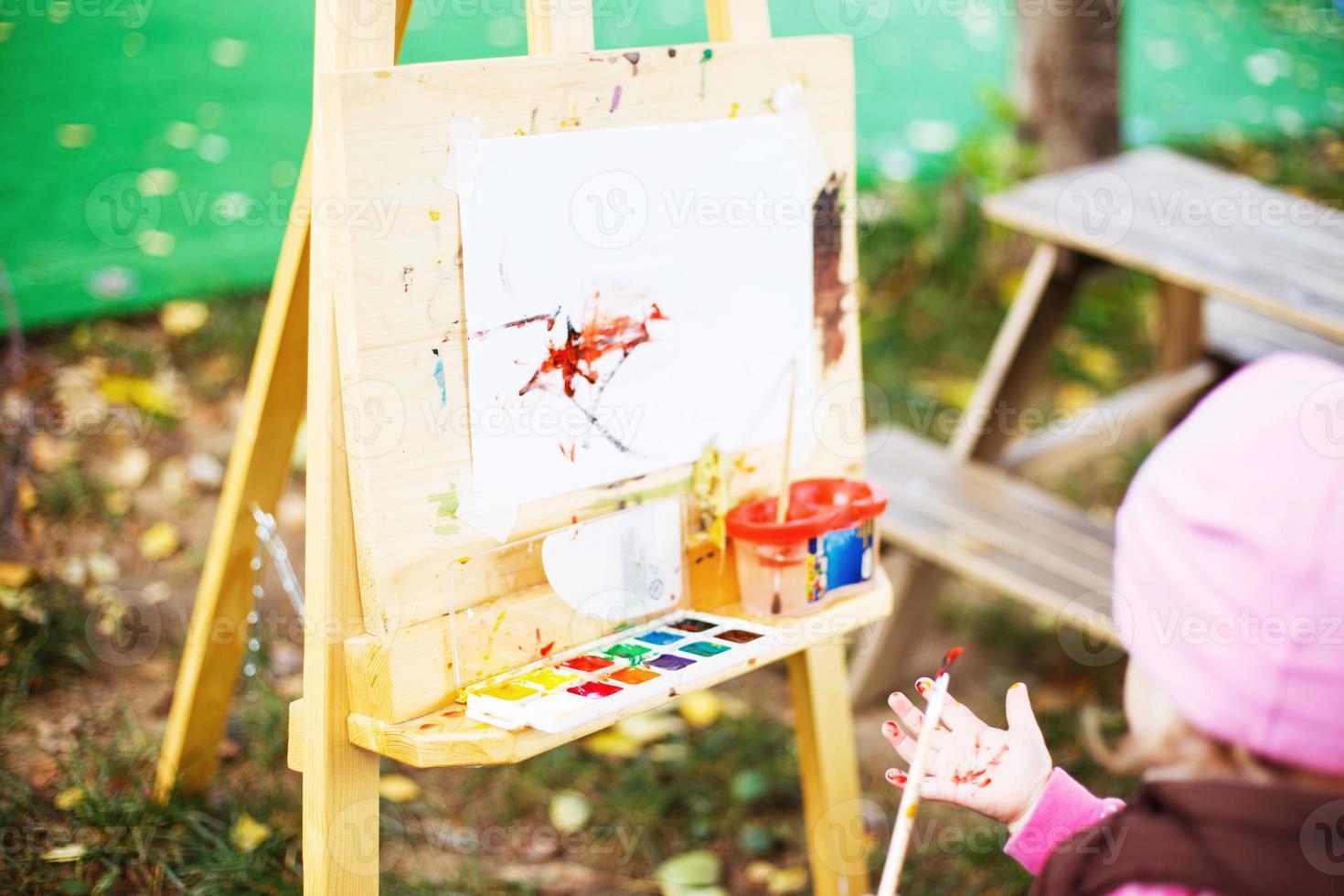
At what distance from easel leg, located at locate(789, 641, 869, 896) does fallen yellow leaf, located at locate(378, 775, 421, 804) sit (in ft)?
2.41

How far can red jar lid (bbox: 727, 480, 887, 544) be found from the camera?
1494mm

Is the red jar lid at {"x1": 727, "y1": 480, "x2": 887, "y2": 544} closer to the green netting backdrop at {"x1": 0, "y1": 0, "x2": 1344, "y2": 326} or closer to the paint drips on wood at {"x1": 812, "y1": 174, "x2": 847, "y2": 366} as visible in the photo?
the paint drips on wood at {"x1": 812, "y1": 174, "x2": 847, "y2": 366}

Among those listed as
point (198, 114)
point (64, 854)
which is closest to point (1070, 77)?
point (198, 114)

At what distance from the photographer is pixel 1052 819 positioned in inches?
49.4

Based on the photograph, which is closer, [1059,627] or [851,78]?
[851,78]

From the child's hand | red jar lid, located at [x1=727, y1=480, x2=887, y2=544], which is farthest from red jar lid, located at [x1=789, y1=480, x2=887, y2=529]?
the child's hand

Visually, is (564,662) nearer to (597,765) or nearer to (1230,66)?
(597,765)

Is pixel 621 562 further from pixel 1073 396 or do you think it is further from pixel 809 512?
pixel 1073 396

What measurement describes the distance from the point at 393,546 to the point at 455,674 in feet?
0.55

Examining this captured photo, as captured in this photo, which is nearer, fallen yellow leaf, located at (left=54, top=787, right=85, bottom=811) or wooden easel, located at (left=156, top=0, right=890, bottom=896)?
wooden easel, located at (left=156, top=0, right=890, bottom=896)

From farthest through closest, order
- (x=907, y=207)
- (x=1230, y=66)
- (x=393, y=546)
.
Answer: (x=1230, y=66) < (x=907, y=207) < (x=393, y=546)

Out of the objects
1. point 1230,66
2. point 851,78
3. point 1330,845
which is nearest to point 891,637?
point 851,78

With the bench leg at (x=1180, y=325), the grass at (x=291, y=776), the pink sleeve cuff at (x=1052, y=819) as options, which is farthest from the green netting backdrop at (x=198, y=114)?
the pink sleeve cuff at (x=1052, y=819)

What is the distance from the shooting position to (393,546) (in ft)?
4.18
